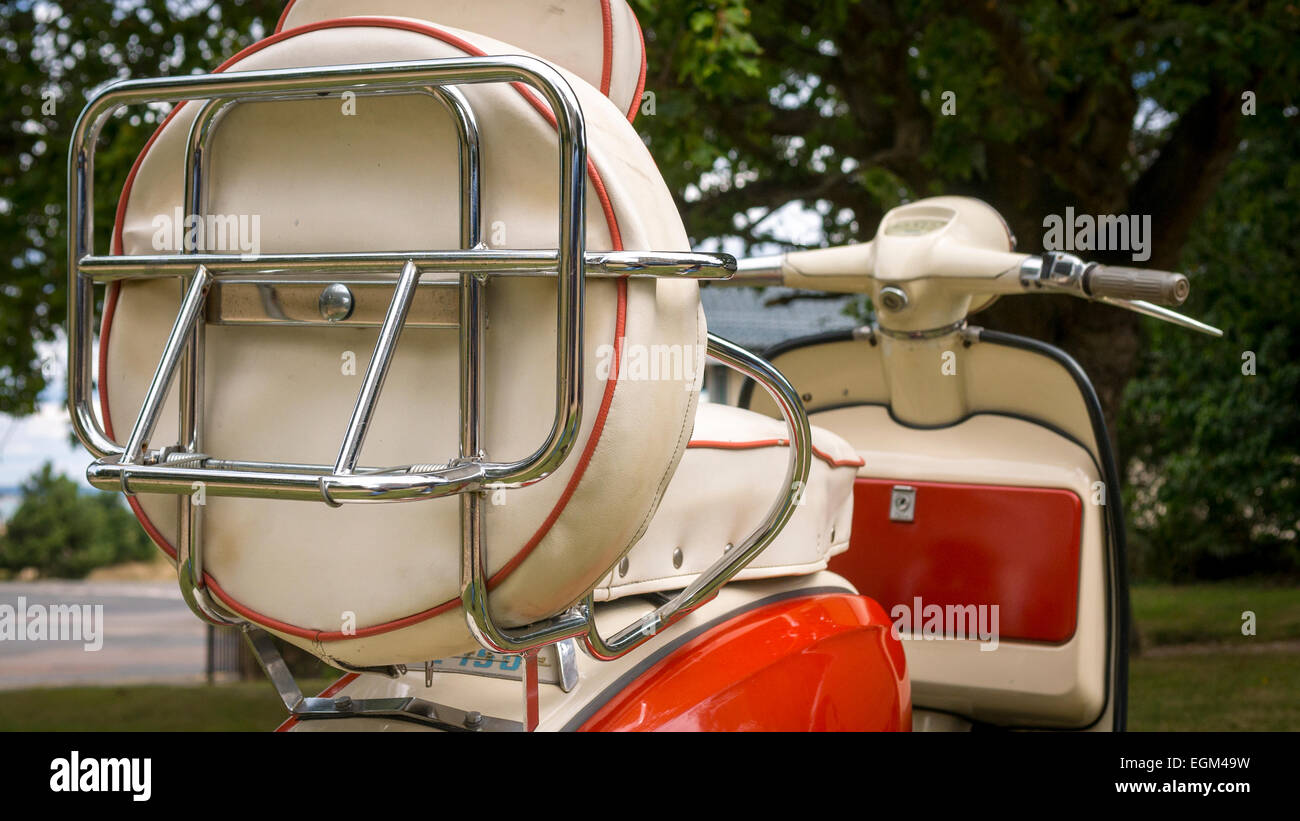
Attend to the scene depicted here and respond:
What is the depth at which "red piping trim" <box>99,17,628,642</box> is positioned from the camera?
968 mm

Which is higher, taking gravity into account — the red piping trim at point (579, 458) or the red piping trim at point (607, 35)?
the red piping trim at point (607, 35)

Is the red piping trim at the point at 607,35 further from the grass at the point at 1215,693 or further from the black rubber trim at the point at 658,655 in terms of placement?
the grass at the point at 1215,693

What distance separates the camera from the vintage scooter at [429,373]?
0.96 meters

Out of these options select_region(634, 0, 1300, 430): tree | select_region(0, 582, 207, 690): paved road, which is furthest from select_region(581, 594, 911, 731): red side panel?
select_region(0, 582, 207, 690): paved road

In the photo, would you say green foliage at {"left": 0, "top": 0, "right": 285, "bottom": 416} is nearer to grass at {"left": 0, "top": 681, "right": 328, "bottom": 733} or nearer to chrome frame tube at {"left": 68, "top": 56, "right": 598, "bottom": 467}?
grass at {"left": 0, "top": 681, "right": 328, "bottom": 733}

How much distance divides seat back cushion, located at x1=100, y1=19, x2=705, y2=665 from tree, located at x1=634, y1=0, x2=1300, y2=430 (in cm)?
292

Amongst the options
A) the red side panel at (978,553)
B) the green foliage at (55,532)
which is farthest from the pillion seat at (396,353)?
the green foliage at (55,532)

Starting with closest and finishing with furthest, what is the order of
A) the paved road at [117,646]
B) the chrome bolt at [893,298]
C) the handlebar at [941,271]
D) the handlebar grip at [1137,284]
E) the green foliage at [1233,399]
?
the handlebar grip at [1137,284], the handlebar at [941,271], the chrome bolt at [893,298], the green foliage at [1233,399], the paved road at [117,646]

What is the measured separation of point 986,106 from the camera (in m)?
4.91

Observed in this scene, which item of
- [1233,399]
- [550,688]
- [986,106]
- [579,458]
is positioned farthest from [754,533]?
[1233,399]

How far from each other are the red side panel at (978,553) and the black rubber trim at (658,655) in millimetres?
640

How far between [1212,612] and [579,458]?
Answer: 10585 mm

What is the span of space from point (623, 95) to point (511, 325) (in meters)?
0.38
